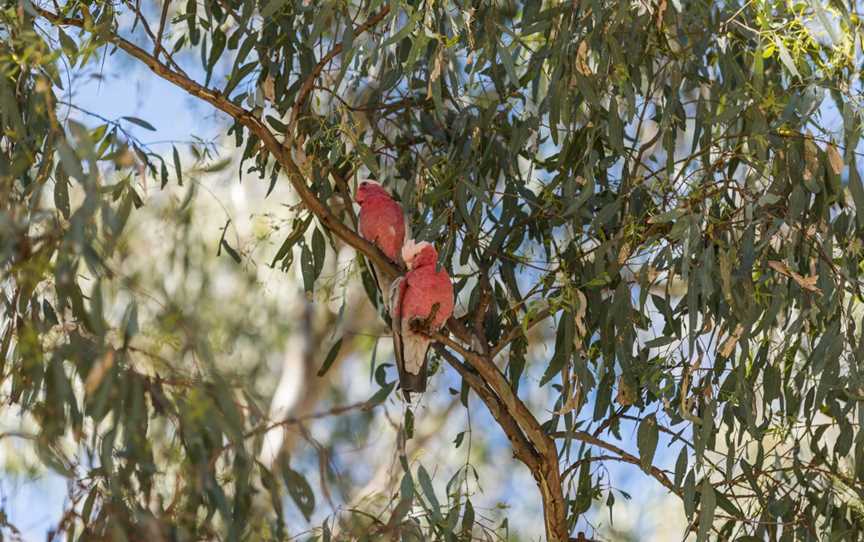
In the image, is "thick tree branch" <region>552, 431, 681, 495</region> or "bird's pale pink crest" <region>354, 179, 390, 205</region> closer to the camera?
"thick tree branch" <region>552, 431, 681, 495</region>

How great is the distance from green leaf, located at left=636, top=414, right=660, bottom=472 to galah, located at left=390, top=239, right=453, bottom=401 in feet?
1.27

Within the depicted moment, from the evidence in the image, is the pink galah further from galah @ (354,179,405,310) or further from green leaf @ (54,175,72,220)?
green leaf @ (54,175,72,220)

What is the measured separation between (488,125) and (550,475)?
2.10 feet

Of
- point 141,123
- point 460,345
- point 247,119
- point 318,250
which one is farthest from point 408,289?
point 141,123

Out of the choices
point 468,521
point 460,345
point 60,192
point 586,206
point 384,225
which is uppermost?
point 384,225

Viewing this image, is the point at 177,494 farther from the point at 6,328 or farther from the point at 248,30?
the point at 248,30

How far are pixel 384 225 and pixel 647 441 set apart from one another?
0.65 meters

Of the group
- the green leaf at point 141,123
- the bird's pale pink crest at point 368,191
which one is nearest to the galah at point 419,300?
the bird's pale pink crest at point 368,191

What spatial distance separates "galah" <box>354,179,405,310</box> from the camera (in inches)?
94.9

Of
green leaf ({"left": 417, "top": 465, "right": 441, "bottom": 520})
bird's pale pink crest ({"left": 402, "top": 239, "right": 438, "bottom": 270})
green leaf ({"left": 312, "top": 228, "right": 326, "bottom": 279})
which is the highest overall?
green leaf ({"left": 312, "top": 228, "right": 326, "bottom": 279})

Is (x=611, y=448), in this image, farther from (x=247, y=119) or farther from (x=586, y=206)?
(x=247, y=119)

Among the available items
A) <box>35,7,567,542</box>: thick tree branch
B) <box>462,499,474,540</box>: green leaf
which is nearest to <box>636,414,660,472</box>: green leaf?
<box>35,7,567,542</box>: thick tree branch

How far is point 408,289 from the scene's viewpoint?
2.21 m

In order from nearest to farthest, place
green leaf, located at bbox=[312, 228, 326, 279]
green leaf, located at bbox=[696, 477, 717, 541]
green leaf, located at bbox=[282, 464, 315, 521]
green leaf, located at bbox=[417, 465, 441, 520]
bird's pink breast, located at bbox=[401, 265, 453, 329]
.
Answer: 1. green leaf, located at bbox=[282, 464, 315, 521]
2. green leaf, located at bbox=[417, 465, 441, 520]
3. green leaf, located at bbox=[696, 477, 717, 541]
4. bird's pink breast, located at bbox=[401, 265, 453, 329]
5. green leaf, located at bbox=[312, 228, 326, 279]
